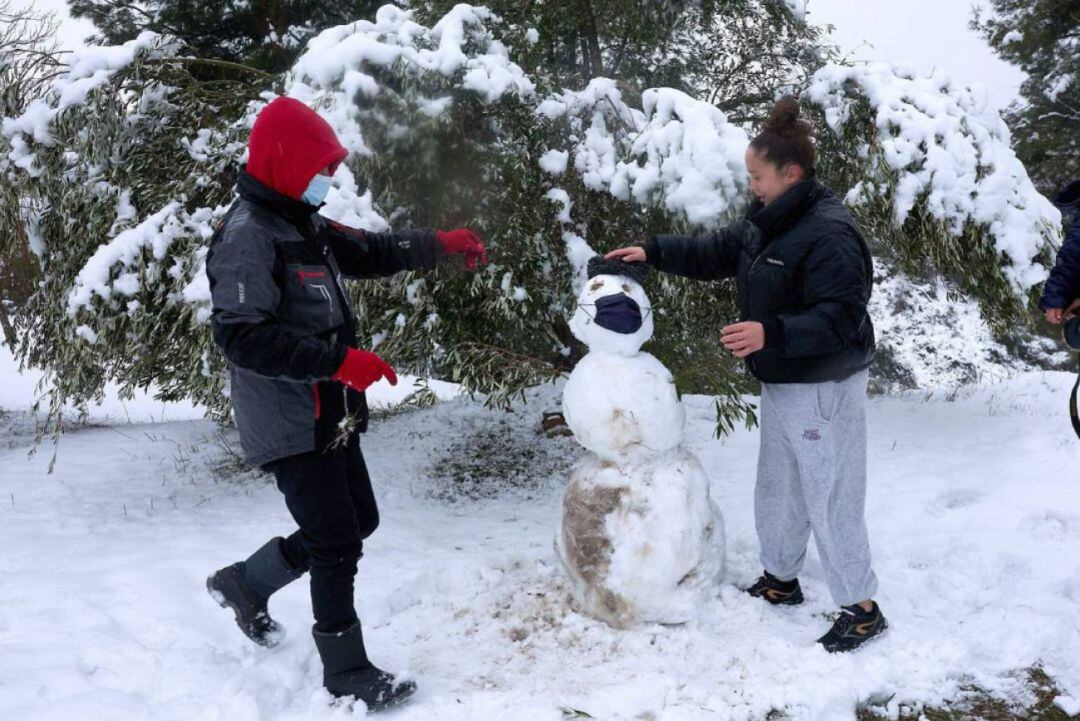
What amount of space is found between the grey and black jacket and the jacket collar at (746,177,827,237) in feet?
5.10

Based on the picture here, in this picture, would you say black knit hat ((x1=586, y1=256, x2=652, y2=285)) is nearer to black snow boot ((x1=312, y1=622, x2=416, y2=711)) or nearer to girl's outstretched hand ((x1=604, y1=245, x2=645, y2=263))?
girl's outstretched hand ((x1=604, y1=245, x2=645, y2=263))

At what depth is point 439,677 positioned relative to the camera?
275 cm

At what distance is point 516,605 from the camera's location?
3199 mm

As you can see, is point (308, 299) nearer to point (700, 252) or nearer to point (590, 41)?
point (700, 252)

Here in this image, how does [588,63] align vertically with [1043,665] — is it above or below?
above

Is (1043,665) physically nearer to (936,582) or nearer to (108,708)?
(936,582)

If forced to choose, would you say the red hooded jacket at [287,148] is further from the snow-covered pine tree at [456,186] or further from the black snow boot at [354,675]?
the black snow boot at [354,675]

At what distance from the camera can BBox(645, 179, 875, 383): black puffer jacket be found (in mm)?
2613

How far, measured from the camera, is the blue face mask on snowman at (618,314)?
292 cm

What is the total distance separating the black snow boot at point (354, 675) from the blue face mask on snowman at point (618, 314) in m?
1.42

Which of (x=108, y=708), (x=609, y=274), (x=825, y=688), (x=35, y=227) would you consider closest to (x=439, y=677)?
(x=108, y=708)

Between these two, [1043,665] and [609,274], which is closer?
[1043,665]

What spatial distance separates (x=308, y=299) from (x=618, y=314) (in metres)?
1.14

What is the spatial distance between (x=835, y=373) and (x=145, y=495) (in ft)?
14.1
